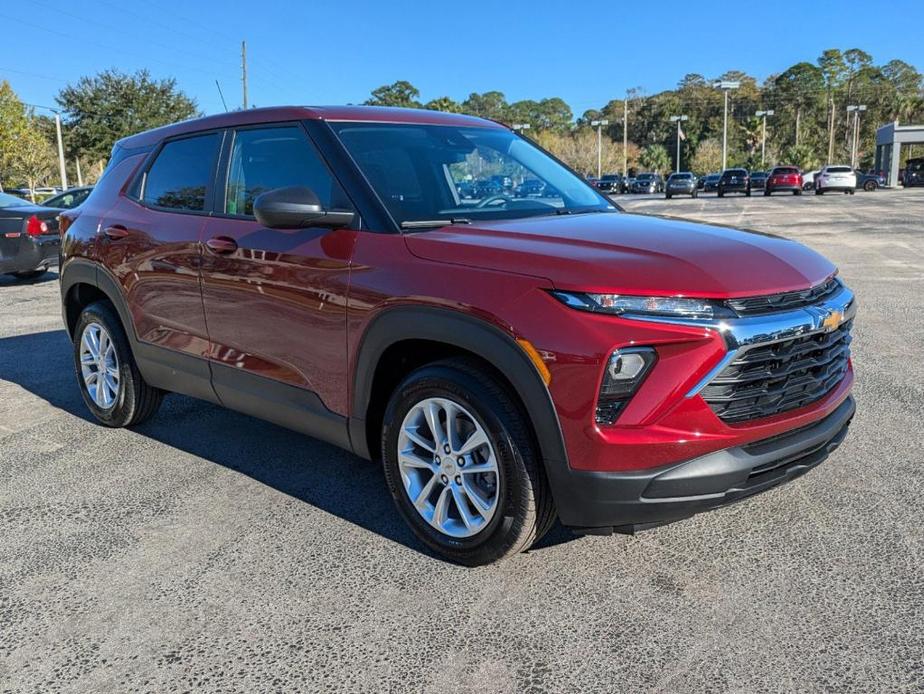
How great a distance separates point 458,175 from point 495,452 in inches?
62.1

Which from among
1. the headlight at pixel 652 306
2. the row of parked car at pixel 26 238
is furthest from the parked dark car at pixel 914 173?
the headlight at pixel 652 306

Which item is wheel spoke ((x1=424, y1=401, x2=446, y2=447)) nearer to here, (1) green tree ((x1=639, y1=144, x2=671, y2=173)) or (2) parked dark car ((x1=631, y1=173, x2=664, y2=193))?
(2) parked dark car ((x1=631, y1=173, x2=664, y2=193))

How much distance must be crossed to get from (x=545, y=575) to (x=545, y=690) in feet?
2.28

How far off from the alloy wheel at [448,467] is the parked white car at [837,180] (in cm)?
4754

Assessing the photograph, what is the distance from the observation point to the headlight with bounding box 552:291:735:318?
2.60 metres

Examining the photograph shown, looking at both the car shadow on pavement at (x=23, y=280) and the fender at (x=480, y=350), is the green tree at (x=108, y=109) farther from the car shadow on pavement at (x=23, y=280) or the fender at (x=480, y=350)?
the fender at (x=480, y=350)

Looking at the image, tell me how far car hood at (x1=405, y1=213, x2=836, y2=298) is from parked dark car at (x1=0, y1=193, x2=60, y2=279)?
34.7ft

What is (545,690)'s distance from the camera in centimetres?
240

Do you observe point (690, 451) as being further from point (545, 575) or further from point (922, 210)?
point (922, 210)

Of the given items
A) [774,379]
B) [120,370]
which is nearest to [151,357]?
[120,370]

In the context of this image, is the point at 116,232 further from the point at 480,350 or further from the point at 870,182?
the point at 870,182

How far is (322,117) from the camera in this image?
12.1 ft

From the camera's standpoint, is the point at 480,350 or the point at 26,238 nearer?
the point at 480,350

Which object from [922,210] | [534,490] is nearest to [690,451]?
[534,490]
